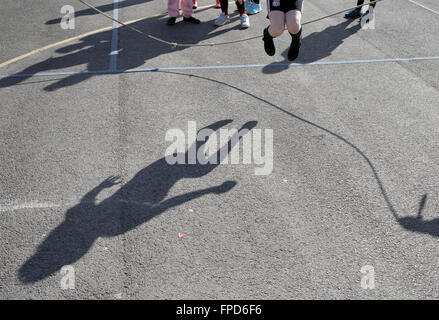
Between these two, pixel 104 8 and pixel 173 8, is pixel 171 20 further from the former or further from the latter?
pixel 104 8

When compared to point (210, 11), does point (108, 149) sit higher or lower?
lower

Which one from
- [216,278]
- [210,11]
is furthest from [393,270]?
[210,11]

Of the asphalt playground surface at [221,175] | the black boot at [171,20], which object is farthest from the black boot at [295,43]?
the black boot at [171,20]

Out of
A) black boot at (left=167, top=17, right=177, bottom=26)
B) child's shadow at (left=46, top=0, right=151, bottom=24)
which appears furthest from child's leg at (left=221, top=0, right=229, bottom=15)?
child's shadow at (left=46, top=0, right=151, bottom=24)

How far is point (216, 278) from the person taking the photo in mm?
3904

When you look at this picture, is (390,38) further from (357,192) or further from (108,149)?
(108,149)

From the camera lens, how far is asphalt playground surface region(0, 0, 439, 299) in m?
3.96

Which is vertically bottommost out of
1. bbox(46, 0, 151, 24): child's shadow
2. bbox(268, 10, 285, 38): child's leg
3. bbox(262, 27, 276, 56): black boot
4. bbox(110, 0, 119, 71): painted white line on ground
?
bbox(110, 0, 119, 71): painted white line on ground

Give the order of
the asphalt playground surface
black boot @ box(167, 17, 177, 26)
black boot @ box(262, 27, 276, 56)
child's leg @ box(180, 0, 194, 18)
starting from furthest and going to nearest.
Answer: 1. child's leg @ box(180, 0, 194, 18)
2. black boot @ box(167, 17, 177, 26)
3. black boot @ box(262, 27, 276, 56)
4. the asphalt playground surface

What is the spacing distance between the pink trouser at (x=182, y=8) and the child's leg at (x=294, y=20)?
187 inches

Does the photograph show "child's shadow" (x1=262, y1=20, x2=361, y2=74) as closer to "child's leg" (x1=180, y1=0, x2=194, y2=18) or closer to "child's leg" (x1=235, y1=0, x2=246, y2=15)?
"child's leg" (x1=235, y1=0, x2=246, y2=15)

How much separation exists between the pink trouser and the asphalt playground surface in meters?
1.52

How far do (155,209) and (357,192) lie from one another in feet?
7.56

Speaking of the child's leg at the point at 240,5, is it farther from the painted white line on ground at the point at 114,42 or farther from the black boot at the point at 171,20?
the painted white line on ground at the point at 114,42
